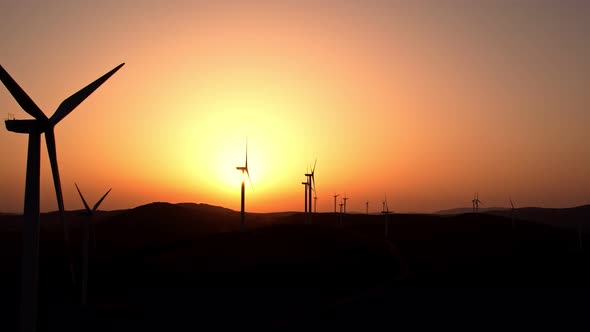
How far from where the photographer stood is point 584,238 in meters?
122

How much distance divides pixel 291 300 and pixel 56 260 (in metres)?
44.8

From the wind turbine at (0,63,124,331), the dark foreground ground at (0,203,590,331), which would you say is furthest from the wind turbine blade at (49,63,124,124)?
the dark foreground ground at (0,203,590,331)

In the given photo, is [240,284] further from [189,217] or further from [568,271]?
[189,217]

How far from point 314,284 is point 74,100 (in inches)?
1677

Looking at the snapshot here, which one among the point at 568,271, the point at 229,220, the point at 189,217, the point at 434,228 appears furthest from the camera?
the point at 229,220

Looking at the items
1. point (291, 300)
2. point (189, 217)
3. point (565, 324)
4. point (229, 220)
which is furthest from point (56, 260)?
point (229, 220)

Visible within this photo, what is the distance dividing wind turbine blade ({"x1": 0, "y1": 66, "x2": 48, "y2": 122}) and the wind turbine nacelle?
322 millimetres

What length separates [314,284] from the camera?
2643 inches

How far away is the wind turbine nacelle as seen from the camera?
28.0 m

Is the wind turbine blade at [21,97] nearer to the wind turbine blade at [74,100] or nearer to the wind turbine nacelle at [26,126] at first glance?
the wind turbine nacelle at [26,126]

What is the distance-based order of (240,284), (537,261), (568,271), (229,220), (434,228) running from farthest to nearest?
(229,220)
(434,228)
(537,261)
(568,271)
(240,284)

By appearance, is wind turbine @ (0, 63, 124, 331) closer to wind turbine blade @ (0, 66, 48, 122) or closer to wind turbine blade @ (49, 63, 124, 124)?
wind turbine blade @ (0, 66, 48, 122)

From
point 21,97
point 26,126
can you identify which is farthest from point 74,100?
point 21,97

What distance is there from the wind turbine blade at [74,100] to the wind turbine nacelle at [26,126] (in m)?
1.44
